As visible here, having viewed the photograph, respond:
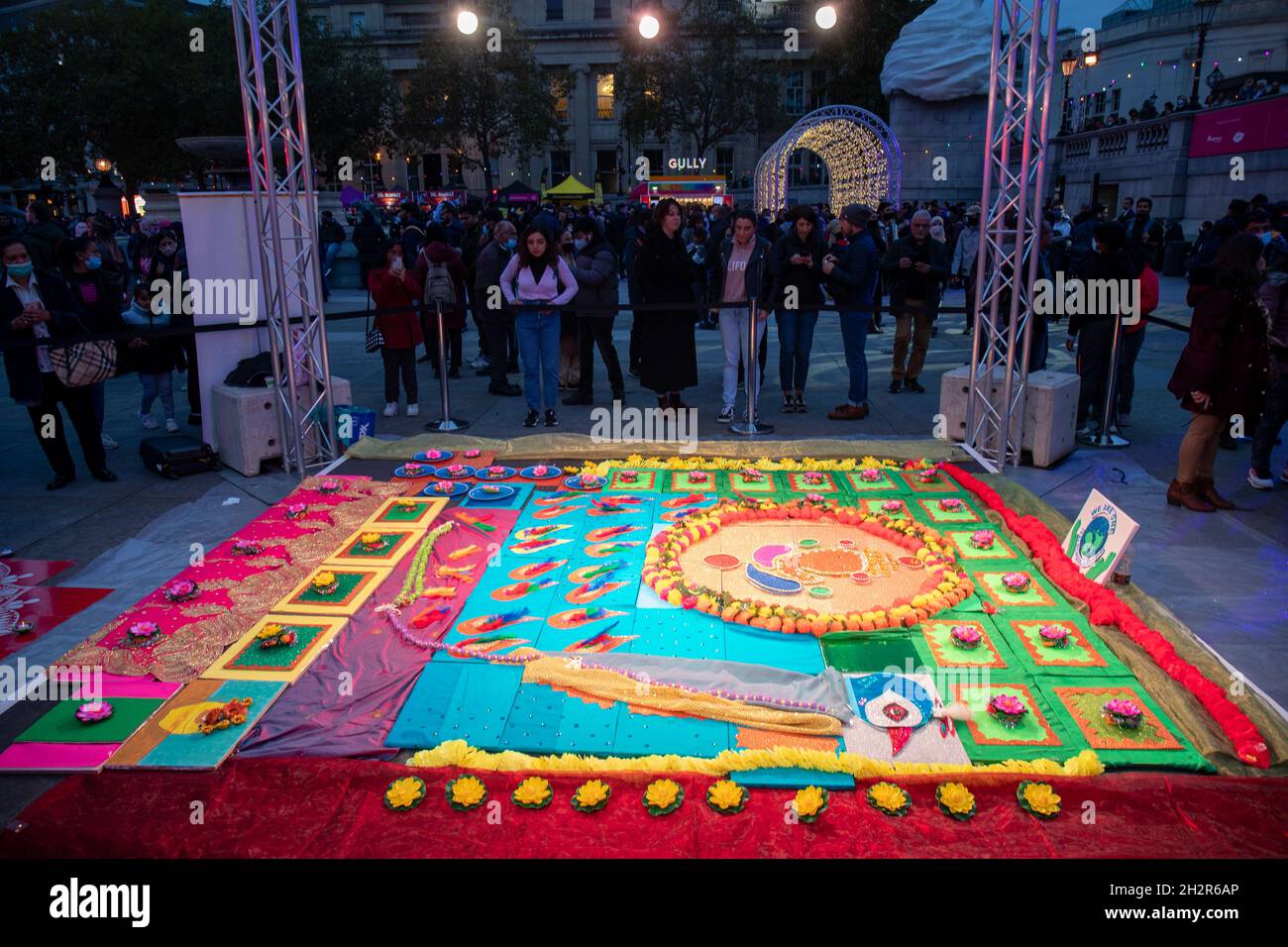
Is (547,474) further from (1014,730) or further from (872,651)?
(1014,730)

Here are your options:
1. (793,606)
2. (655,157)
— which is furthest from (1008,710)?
(655,157)

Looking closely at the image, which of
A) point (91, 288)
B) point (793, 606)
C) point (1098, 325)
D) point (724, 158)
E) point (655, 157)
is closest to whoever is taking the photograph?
point (793, 606)

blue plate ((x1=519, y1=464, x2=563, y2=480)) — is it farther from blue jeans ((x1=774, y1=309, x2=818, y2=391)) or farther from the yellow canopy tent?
the yellow canopy tent

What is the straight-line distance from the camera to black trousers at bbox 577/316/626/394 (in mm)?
9555

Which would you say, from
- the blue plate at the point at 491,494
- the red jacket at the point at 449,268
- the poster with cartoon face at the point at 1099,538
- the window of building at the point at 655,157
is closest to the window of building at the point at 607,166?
the window of building at the point at 655,157

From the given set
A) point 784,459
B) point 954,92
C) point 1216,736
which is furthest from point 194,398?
point 954,92

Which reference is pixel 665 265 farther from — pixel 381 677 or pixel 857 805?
pixel 857 805

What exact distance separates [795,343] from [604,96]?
169 feet

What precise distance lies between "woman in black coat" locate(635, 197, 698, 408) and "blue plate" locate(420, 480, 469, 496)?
97.7 inches

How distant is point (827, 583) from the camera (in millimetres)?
5355

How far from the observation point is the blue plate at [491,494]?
6.86 metres

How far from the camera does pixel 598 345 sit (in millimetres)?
9570

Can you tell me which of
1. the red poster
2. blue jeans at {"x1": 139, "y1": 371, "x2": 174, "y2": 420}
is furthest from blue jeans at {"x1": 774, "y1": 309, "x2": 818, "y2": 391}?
the red poster
